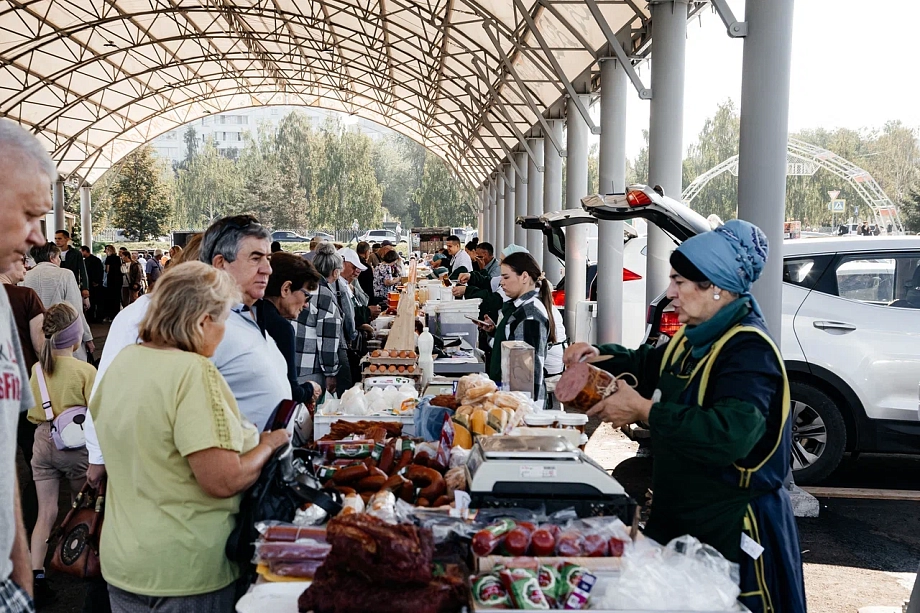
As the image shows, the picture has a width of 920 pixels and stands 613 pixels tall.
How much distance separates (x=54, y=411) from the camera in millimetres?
4648

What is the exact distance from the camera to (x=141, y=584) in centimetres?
A: 240

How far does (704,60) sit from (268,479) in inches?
878

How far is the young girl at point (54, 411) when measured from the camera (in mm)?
4516

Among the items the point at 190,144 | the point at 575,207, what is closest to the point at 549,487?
the point at 575,207

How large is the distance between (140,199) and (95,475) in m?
56.7

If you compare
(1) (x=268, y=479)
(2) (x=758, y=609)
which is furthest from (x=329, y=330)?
(2) (x=758, y=609)

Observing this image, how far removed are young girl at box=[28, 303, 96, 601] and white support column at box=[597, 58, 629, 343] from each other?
7521 millimetres

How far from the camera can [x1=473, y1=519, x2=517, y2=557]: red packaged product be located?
2.15 m

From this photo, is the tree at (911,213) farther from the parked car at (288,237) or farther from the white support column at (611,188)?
the parked car at (288,237)

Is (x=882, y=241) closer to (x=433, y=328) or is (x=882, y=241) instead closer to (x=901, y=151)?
(x=433, y=328)

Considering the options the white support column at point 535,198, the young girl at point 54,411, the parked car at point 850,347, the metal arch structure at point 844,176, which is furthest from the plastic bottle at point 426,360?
the metal arch structure at point 844,176

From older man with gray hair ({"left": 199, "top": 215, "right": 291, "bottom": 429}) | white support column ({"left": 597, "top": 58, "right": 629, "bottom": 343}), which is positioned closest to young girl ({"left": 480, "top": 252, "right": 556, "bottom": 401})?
older man with gray hair ({"left": 199, "top": 215, "right": 291, "bottom": 429})

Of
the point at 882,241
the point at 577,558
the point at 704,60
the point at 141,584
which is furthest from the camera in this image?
the point at 704,60

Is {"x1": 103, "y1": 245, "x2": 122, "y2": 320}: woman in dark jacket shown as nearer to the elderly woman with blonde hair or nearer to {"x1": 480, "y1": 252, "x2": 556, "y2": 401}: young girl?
{"x1": 480, "y1": 252, "x2": 556, "y2": 401}: young girl
